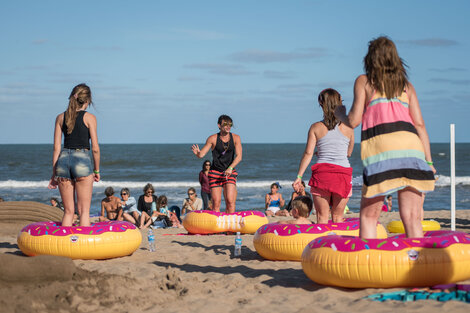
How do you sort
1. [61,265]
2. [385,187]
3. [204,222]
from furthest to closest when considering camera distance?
[204,222] → [61,265] → [385,187]

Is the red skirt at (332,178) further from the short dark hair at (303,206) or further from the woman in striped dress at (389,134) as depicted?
the woman in striped dress at (389,134)

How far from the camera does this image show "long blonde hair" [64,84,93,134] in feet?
21.7

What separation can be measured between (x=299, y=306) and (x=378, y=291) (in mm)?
707

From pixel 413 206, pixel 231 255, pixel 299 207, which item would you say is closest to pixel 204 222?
pixel 231 255

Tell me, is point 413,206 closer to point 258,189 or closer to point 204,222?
point 204,222

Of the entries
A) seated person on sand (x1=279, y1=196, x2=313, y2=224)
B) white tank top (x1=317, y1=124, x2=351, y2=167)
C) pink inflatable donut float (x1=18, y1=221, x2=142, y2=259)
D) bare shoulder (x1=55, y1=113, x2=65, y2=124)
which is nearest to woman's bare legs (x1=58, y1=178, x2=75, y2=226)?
pink inflatable donut float (x1=18, y1=221, x2=142, y2=259)

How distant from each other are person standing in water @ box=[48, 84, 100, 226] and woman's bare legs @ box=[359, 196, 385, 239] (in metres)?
3.20

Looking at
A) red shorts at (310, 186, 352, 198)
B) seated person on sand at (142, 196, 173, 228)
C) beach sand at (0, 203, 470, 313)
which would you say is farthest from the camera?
seated person on sand at (142, 196, 173, 228)

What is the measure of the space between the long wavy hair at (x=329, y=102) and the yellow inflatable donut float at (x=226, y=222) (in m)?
3.80

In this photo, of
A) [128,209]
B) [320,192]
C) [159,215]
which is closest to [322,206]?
[320,192]

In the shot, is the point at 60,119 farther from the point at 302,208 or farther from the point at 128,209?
the point at 128,209

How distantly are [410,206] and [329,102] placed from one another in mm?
1840

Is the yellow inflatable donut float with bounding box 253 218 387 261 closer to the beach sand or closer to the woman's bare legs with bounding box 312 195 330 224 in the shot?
the woman's bare legs with bounding box 312 195 330 224

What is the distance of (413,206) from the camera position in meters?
4.63
